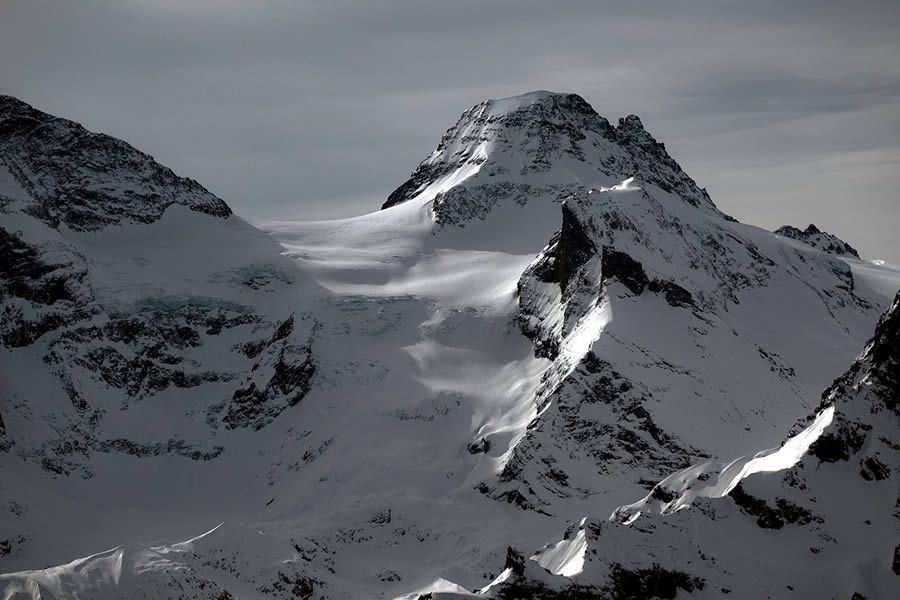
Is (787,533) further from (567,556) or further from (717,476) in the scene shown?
(717,476)

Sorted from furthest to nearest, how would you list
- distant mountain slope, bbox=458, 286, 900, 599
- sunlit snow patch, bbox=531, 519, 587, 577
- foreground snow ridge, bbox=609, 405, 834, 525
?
foreground snow ridge, bbox=609, 405, 834, 525
sunlit snow patch, bbox=531, 519, 587, 577
distant mountain slope, bbox=458, 286, 900, 599

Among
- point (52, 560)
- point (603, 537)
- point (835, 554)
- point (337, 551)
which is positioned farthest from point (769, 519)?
point (52, 560)

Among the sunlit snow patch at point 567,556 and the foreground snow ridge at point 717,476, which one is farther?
the foreground snow ridge at point 717,476

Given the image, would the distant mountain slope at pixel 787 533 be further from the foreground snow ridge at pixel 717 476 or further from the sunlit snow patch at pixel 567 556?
the foreground snow ridge at pixel 717 476

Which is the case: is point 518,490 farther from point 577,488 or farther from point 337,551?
point 337,551

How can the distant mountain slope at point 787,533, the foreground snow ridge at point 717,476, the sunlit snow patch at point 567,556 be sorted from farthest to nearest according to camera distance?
the foreground snow ridge at point 717,476 → the sunlit snow patch at point 567,556 → the distant mountain slope at point 787,533

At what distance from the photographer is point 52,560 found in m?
186

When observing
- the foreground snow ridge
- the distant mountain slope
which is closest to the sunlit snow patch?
the distant mountain slope

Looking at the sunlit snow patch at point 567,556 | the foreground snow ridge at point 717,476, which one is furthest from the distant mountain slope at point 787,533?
the foreground snow ridge at point 717,476

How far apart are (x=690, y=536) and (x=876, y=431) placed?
72.2 ft

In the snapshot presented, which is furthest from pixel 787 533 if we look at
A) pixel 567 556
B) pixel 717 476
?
pixel 717 476

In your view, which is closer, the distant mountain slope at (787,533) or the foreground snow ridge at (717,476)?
the distant mountain slope at (787,533)

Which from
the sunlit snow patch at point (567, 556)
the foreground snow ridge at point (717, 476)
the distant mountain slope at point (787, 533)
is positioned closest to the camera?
the distant mountain slope at point (787, 533)

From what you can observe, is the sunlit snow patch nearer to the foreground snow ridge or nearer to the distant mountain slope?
the distant mountain slope
